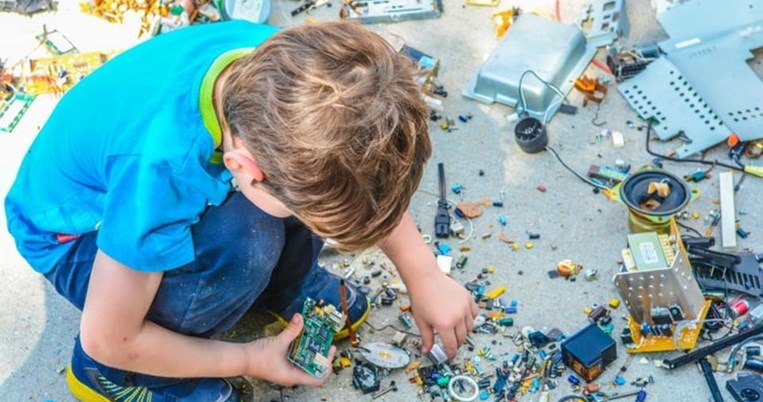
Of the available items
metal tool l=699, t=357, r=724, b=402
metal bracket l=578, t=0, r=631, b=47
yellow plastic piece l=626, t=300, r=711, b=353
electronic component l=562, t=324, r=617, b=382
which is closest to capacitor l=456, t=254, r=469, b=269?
electronic component l=562, t=324, r=617, b=382

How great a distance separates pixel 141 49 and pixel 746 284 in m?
1.65

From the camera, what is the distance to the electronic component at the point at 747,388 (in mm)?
2420

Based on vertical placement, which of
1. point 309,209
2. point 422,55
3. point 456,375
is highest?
point 309,209

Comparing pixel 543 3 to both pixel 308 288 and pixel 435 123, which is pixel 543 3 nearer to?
pixel 435 123

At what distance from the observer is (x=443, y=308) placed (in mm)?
2434

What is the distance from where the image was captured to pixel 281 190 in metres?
1.85

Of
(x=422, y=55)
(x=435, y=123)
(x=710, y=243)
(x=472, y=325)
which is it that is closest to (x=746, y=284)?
(x=710, y=243)

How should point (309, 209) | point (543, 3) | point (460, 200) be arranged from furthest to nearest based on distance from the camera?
point (543, 3)
point (460, 200)
point (309, 209)

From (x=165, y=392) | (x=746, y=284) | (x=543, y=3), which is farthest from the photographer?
(x=543, y=3)

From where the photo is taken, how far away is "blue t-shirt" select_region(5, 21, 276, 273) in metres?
1.93

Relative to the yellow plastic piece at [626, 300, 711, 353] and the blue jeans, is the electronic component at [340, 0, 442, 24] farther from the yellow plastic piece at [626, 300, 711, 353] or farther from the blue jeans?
the yellow plastic piece at [626, 300, 711, 353]

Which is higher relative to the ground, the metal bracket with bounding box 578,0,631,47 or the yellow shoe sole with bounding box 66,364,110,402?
the metal bracket with bounding box 578,0,631,47

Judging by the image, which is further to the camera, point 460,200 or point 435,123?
point 435,123

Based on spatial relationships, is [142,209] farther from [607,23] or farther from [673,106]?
[607,23]
